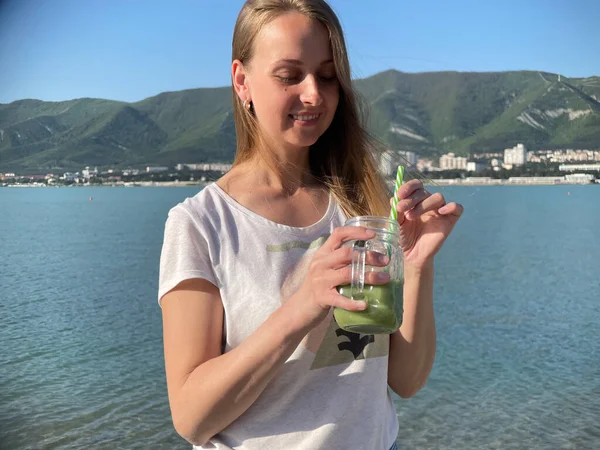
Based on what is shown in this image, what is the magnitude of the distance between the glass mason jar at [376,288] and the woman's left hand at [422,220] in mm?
150

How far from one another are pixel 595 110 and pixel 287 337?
219 feet

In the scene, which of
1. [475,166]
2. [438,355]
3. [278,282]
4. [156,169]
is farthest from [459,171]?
[156,169]

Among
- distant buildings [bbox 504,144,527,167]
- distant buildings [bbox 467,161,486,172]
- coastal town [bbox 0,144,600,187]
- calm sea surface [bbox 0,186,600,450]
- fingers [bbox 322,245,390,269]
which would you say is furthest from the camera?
distant buildings [bbox 504,144,527,167]

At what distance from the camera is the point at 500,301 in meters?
14.3

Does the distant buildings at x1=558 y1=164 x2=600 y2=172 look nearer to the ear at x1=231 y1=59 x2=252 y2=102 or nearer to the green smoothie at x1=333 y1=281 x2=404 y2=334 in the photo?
the ear at x1=231 y1=59 x2=252 y2=102

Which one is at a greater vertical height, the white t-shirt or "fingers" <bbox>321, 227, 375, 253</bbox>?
"fingers" <bbox>321, 227, 375, 253</bbox>

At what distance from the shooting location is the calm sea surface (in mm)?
7184

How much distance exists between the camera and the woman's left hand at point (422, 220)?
134 cm

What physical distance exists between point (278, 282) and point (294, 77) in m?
0.41

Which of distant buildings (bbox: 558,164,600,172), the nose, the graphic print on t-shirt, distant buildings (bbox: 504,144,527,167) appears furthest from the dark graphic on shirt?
distant buildings (bbox: 558,164,600,172)

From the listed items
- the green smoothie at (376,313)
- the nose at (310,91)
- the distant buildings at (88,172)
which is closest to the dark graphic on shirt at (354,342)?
the green smoothie at (376,313)

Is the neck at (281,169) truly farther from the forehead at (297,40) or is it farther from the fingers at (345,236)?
the fingers at (345,236)

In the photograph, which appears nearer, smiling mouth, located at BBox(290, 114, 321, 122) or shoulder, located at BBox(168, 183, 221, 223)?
shoulder, located at BBox(168, 183, 221, 223)

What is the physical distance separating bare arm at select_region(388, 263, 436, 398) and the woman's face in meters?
0.38
